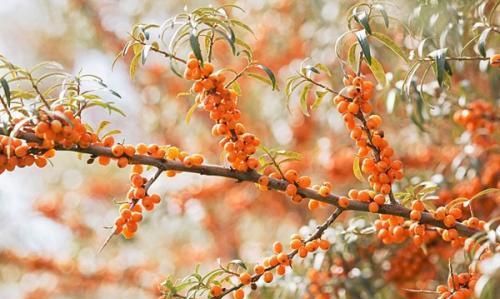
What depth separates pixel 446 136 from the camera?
3301 mm

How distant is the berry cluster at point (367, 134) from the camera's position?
1.52 m

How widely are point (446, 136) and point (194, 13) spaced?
2128 mm

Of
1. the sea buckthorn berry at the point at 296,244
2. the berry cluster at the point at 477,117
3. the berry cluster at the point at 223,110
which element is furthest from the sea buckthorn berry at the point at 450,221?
the berry cluster at the point at 477,117

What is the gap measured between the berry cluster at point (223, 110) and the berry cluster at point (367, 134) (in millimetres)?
224

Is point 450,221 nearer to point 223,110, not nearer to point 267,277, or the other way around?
point 267,277

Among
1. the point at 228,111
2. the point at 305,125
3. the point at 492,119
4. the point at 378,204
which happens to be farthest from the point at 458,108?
the point at 305,125

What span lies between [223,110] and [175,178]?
268 cm

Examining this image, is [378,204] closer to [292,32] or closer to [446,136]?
[446,136]

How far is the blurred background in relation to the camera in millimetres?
3633

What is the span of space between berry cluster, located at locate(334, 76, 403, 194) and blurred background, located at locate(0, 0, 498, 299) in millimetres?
1539

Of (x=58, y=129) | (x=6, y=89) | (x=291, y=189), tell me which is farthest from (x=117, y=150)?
(x=291, y=189)

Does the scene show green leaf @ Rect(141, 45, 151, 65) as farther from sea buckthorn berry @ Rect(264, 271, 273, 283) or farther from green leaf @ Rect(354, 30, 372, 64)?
sea buckthorn berry @ Rect(264, 271, 273, 283)

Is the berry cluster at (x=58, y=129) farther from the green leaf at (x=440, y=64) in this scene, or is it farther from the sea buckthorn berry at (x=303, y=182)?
the green leaf at (x=440, y=64)

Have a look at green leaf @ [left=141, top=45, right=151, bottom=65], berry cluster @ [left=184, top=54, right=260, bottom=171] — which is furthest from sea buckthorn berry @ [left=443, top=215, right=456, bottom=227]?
green leaf @ [left=141, top=45, right=151, bottom=65]
